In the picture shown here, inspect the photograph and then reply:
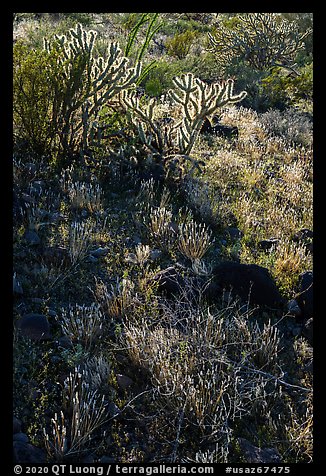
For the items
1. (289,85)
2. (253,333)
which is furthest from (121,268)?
(289,85)

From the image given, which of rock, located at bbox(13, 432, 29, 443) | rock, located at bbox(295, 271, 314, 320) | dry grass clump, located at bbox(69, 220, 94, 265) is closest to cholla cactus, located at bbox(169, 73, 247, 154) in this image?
dry grass clump, located at bbox(69, 220, 94, 265)

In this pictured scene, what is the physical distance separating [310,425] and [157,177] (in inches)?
151

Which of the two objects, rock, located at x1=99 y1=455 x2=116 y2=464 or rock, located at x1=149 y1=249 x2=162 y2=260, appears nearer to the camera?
rock, located at x1=99 y1=455 x2=116 y2=464

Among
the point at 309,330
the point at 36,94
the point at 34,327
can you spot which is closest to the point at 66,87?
the point at 36,94

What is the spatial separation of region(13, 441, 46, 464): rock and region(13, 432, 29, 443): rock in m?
0.06

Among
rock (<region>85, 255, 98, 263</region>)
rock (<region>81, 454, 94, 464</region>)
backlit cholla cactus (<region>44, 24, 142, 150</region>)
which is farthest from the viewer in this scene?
backlit cholla cactus (<region>44, 24, 142, 150</region>)

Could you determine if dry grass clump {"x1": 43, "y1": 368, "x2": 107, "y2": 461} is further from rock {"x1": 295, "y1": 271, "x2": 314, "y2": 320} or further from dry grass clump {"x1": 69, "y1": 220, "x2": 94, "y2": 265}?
rock {"x1": 295, "y1": 271, "x2": 314, "y2": 320}

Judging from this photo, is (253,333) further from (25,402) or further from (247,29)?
(247,29)

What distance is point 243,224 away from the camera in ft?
17.3

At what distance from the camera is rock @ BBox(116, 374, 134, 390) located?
3.13 m

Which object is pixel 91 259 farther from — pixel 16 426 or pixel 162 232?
pixel 16 426

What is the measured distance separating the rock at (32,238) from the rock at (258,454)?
2.62 metres

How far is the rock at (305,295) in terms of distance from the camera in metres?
3.89

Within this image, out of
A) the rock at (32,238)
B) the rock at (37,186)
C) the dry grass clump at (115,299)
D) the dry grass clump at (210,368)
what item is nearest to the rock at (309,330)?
the dry grass clump at (210,368)
